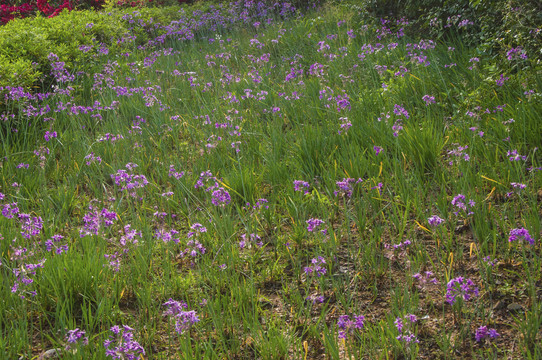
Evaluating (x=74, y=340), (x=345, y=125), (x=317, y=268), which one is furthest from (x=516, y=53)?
(x=74, y=340)

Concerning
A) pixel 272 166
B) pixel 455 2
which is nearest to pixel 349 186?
pixel 272 166

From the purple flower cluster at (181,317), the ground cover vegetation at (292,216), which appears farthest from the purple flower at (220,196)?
the purple flower cluster at (181,317)

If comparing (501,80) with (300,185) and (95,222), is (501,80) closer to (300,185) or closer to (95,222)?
(300,185)

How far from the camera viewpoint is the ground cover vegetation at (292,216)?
229 cm

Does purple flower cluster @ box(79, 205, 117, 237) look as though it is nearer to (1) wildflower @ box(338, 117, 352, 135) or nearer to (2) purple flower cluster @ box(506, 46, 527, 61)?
(1) wildflower @ box(338, 117, 352, 135)

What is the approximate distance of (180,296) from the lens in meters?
2.67

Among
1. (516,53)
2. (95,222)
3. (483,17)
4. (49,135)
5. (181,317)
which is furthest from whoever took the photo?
(483,17)

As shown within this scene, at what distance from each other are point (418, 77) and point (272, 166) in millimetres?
1955

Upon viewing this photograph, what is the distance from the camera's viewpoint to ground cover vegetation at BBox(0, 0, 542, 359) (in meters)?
2.29

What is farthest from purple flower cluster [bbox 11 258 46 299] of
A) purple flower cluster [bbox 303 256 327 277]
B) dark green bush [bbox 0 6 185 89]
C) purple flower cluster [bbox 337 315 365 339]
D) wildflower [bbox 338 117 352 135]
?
dark green bush [bbox 0 6 185 89]

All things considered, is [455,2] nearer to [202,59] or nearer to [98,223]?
[202,59]

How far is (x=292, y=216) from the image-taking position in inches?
126

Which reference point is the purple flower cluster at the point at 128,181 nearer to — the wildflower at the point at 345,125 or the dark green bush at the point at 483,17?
the wildflower at the point at 345,125

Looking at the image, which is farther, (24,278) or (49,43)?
(49,43)
